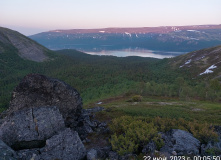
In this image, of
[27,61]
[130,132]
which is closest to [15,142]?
[130,132]

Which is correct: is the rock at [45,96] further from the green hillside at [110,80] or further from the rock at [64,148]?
the green hillside at [110,80]

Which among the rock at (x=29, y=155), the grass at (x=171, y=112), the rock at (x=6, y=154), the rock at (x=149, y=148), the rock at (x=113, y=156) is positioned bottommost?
the grass at (x=171, y=112)

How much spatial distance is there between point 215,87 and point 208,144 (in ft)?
140

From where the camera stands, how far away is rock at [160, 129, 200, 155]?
34.4ft

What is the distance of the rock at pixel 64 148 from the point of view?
1075cm

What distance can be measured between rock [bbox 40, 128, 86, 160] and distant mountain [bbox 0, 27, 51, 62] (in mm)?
156314

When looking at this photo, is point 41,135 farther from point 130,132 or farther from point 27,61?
point 27,61

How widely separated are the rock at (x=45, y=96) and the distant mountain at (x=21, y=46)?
150505 mm

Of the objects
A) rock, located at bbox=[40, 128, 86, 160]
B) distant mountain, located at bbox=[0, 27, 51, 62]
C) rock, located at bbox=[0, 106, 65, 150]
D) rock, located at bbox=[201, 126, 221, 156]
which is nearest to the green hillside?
distant mountain, located at bbox=[0, 27, 51, 62]

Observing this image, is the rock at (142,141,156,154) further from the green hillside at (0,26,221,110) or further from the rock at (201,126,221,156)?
the green hillside at (0,26,221,110)

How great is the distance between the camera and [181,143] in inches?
446

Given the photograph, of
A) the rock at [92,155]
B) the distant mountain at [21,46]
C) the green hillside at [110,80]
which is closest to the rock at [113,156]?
the rock at [92,155]

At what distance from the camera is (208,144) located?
11000mm

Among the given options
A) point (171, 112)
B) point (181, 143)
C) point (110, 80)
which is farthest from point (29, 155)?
point (110, 80)
